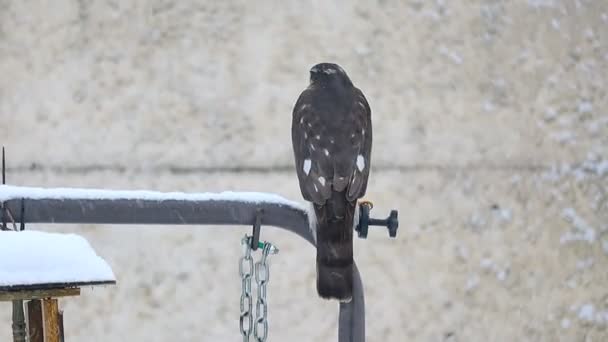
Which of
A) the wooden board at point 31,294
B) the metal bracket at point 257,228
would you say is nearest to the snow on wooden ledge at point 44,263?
the wooden board at point 31,294

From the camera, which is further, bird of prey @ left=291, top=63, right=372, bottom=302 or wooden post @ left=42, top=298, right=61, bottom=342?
bird of prey @ left=291, top=63, right=372, bottom=302

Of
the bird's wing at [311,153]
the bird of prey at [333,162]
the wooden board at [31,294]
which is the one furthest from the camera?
the bird's wing at [311,153]

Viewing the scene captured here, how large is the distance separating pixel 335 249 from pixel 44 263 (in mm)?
849

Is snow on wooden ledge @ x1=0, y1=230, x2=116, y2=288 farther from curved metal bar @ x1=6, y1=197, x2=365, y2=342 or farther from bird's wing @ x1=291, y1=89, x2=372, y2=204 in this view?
bird's wing @ x1=291, y1=89, x2=372, y2=204

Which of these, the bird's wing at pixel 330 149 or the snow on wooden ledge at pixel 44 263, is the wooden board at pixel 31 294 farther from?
the bird's wing at pixel 330 149

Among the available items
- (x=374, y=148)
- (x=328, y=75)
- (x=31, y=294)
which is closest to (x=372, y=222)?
(x=328, y=75)

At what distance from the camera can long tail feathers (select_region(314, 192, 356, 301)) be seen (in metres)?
1.91

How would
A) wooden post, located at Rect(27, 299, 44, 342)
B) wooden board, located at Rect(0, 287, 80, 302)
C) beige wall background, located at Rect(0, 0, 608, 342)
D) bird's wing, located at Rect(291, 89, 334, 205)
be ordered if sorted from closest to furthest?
wooden board, located at Rect(0, 287, 80, 302) < wooden post, located at Rect(27, 299, 44, 342) < bird's wing, located at Rect(291, 89, 334, 205) < beige wall background, located at Rect(0, 0, 608, 342)

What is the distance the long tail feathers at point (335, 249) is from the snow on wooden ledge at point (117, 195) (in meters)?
0.23

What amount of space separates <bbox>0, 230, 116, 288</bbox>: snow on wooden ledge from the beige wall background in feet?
4.71

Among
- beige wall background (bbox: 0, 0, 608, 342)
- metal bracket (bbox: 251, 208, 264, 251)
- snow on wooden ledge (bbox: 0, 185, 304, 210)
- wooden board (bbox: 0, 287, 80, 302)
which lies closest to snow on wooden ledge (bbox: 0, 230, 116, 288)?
wooden board (bbox: 0, 287, 80, 302)

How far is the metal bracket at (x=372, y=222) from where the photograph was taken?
6.09 feet

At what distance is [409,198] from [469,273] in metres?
0.38

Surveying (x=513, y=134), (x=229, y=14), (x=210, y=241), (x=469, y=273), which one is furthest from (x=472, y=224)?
(x=229, y=14)
